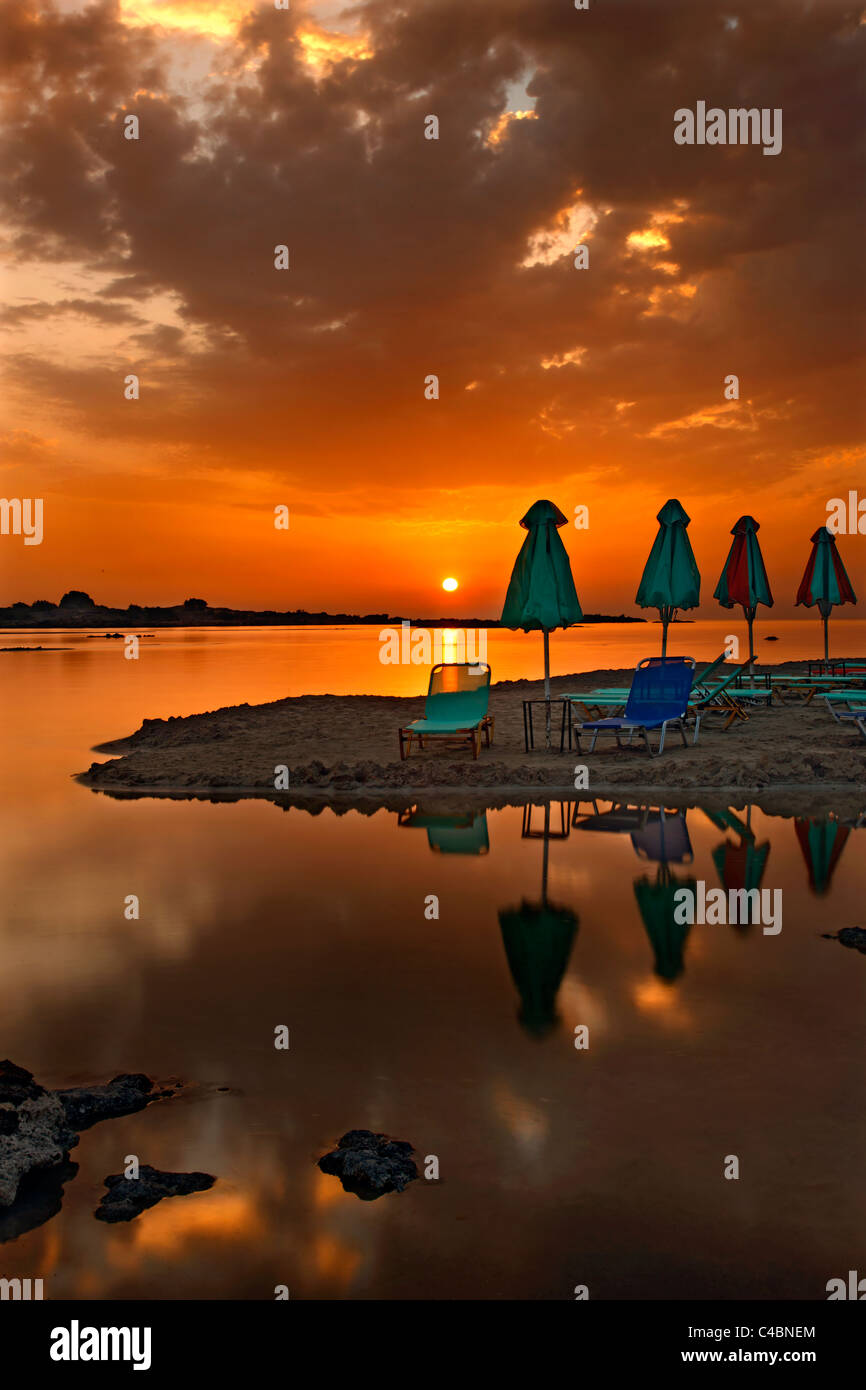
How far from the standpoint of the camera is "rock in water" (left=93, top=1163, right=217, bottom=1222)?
3.11m

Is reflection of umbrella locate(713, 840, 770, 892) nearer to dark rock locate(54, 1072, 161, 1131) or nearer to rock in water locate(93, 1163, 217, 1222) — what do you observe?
dark rock locate(54, 1072, 161, 1131)

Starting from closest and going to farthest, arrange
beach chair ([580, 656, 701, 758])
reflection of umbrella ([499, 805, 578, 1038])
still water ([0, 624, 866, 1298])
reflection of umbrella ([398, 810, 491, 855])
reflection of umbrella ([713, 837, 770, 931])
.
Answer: still water ([0, 624, 866, 1298])
reflection of umbrella ([499, 805, 578, 1038])
reflection of umbrella ([713, 837, 770, 931])
reflection of umbrella ([398, 810, 491, 855])
beach chair ([580, 656, 701, 758])

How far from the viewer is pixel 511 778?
11258 mm

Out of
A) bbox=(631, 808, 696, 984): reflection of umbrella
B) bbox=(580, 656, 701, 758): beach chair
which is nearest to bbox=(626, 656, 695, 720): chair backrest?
bbox=(580, 656, 701, 758): beach chair

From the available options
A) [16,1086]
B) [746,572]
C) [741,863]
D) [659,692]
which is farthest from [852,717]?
[16,1086]

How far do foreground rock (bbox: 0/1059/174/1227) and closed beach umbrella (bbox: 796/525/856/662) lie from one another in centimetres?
1912

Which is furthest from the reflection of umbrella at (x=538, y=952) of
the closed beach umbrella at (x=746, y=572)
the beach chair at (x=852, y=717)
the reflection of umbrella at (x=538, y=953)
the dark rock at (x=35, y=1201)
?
the closed beach umbrella at (x=746, y=572)

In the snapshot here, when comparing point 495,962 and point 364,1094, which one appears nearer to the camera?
point 364,1094

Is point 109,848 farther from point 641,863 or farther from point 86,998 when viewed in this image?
point 641,863

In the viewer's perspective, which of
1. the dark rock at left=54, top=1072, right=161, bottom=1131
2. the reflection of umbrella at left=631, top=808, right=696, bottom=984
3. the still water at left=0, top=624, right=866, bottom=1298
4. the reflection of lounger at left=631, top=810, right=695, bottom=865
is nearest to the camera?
the still water at left=0, top=624, right=866, bottom=1298

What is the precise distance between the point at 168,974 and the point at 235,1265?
259cm

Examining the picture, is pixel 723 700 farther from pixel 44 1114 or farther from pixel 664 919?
pixel 44 1114

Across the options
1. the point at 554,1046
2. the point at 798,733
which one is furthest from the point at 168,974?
the point at 798,733
